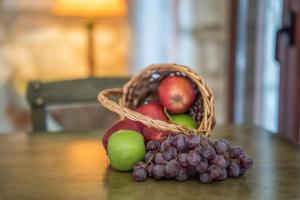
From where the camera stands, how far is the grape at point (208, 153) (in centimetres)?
93

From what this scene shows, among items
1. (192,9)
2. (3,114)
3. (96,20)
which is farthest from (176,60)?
(3,114)

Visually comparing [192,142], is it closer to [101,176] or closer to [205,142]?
→ [205,142]

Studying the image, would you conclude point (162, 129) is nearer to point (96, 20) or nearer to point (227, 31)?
point (227, 31)

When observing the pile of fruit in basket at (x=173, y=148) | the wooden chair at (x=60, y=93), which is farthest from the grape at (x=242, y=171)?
the wooden chair at (x=60, y=93)

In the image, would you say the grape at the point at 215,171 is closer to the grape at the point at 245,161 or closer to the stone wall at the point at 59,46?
the grape at the point at 245,161

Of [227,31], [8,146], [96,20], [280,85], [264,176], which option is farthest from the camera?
[96,20]

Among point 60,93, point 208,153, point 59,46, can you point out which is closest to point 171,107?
point 208,153

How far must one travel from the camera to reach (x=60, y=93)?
1725 mm

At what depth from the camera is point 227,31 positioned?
2650 millimetres

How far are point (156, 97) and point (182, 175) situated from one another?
0.38 m

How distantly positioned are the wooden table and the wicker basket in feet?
0.41

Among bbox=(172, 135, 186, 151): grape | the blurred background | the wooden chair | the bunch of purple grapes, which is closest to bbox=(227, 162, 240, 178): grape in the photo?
the bunch of purple grapes

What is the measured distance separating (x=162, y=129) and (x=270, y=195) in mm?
266

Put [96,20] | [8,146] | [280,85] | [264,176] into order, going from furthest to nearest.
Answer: [96,20] → [280,85] → [8,146] → [264,176]
